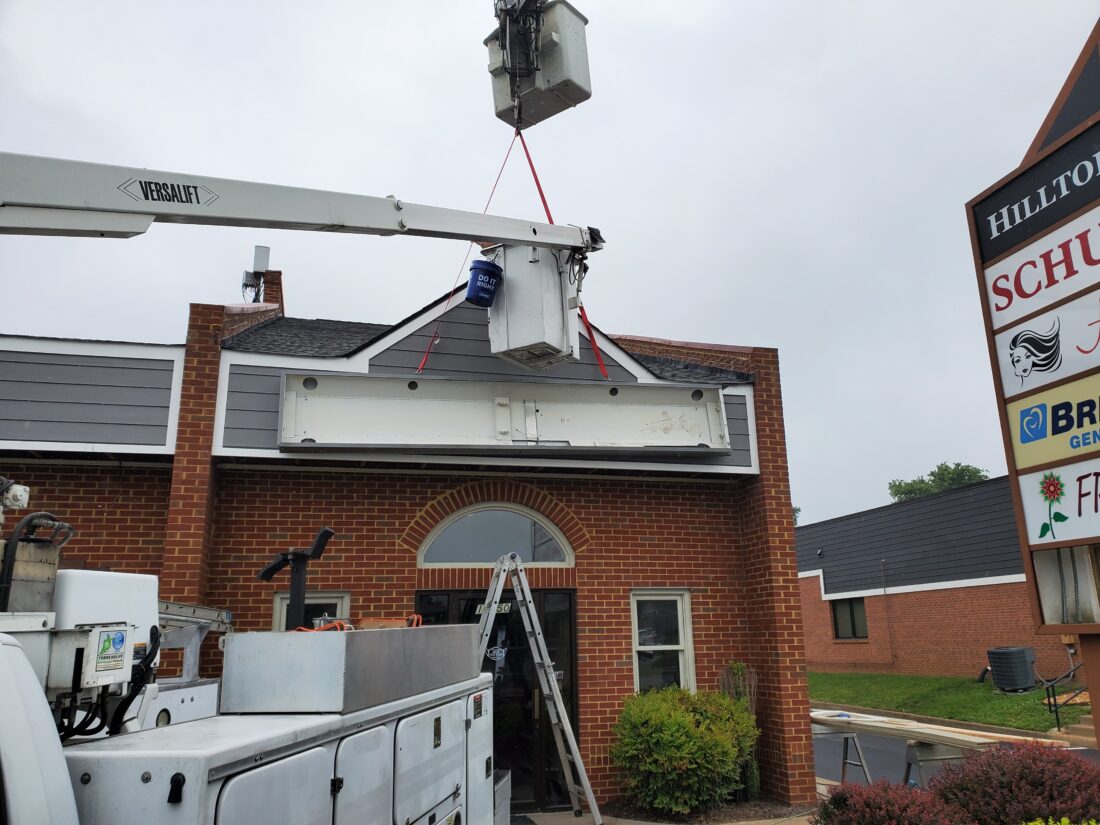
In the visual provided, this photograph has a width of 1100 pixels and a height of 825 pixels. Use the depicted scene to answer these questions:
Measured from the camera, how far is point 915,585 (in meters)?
26.0

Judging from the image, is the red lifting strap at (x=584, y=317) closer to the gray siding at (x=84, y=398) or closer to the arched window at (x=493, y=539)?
the arched window at (x=493, y=539)

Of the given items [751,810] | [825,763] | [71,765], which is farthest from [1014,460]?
[825,763]

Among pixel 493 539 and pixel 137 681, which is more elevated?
pixel 493 539

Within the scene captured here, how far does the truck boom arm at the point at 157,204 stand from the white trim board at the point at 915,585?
1977cm

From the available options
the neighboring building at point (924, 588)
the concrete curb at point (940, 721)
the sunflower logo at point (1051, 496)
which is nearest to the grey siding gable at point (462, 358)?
the sunflower logo at point (1051, 496)

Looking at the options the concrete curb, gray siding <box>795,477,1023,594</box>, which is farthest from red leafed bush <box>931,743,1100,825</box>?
gray siding <box>795,477,1023,594</box>

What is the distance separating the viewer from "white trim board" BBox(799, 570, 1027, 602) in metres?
23.0

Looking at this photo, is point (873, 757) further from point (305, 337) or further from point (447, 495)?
point (305, 337)

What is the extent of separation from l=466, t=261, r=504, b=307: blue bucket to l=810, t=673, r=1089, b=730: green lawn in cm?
1519

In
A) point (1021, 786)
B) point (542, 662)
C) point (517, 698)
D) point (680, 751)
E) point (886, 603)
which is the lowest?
point (680, 751)

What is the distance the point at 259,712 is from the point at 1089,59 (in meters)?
6.76

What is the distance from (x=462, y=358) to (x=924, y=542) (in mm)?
21277

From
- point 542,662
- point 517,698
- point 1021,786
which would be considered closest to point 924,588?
point 517,698

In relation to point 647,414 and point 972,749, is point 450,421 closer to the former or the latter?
point 647,414
